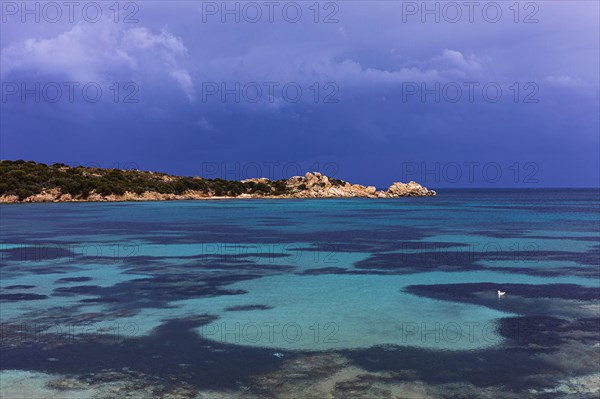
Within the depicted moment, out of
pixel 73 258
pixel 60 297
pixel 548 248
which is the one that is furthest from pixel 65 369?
pixel 548 248

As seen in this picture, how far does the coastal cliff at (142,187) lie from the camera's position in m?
100

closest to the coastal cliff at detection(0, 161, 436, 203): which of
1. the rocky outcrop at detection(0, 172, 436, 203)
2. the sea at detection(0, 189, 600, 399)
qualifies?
the rocky outcrop at detection(0, 172, 436, 203)

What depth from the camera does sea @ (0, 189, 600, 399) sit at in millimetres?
9727

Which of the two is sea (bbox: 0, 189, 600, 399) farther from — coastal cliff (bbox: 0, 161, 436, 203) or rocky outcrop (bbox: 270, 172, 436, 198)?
rocky outcrop (bbox: 270, 172, 436, 198)

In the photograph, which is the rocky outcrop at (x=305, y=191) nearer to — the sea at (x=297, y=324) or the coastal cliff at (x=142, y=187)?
the coastal cliff at (x=142, y=187)

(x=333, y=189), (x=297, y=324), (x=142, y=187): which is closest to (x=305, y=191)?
(x=333, y=189)

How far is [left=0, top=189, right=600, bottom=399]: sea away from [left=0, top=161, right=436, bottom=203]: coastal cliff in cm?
7788

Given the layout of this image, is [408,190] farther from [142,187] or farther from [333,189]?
[142,187]

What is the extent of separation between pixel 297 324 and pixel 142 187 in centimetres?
11232

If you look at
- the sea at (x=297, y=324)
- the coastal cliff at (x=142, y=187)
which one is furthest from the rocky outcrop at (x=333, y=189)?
the sea at (x=297, y=324)

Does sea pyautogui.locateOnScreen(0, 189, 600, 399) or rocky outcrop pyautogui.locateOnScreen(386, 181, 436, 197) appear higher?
rocky outcrop pyautogui.locateOnScreen(386, 181, 436, 197)

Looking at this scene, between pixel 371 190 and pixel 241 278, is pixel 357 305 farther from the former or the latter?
pixel 371 190

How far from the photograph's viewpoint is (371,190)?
16038 cm

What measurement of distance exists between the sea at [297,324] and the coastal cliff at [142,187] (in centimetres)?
7788
